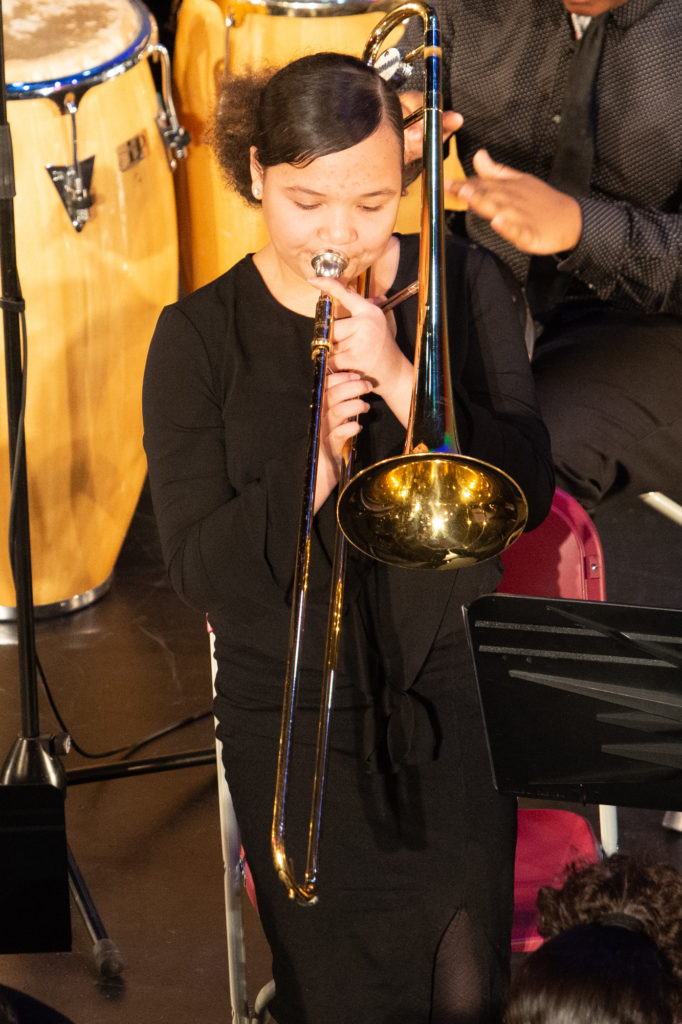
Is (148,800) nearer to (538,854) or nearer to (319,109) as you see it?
(538,854)

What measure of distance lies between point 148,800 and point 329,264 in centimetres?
131

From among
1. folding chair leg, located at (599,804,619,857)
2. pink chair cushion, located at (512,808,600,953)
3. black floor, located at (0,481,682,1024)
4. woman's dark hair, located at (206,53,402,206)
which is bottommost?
black floor, located at (0,481,682,1024)

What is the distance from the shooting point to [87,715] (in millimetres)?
2723

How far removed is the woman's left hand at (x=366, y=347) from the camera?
1485 mm

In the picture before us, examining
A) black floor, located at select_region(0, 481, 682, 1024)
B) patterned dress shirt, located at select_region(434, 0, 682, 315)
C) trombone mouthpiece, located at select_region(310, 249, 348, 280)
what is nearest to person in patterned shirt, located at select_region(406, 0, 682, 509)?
patterned dress shirt, located at select_region(434, 0, 682, 315)

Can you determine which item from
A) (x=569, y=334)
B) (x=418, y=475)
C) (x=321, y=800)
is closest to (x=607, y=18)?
(x=569, y=334)

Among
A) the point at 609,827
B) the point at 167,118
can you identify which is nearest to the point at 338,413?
the point at 609,827

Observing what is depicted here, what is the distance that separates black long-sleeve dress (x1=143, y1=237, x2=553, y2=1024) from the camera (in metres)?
1.63

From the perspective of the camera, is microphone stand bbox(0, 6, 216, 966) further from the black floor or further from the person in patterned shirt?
the person in patterned shirt

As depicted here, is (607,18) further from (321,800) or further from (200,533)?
(321,800)

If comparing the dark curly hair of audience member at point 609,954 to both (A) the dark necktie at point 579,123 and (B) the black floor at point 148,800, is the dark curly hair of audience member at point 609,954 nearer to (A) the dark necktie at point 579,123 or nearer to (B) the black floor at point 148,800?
(B) the black floor at point 148,800

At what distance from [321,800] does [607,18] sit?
5.66 feet

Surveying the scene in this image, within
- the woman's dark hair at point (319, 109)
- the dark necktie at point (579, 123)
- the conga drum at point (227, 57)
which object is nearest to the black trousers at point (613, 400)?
the dark necktie at point (579, 123)

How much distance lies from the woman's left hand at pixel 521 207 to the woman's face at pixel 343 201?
268 mm
